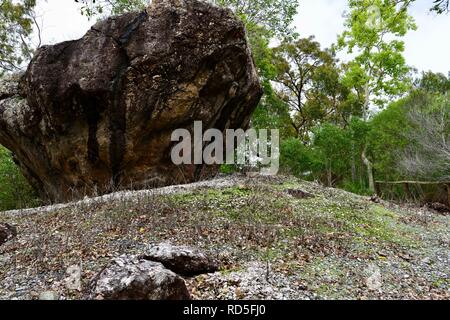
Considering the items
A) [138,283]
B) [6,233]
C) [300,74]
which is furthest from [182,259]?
[300,74]

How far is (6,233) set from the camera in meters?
6.62

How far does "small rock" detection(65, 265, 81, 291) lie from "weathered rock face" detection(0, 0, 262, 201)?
570 cm

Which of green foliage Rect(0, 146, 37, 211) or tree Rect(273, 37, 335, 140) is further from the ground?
tree Rect(273, 37, 335, 140)

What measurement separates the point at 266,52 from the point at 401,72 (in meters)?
8.35

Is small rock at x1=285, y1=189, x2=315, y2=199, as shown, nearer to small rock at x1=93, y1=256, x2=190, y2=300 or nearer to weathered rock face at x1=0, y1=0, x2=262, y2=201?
weathered rock face at x1=0, y1=0, x2=262, y2=201

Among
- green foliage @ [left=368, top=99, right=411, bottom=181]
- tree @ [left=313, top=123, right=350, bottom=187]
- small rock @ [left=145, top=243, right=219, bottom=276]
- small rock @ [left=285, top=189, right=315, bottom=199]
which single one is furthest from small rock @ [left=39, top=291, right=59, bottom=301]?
green foliage @ [left=368, top=99, right=411, bottom=181]

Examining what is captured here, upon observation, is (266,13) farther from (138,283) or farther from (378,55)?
(138,283)

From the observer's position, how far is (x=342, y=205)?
9.19 meters

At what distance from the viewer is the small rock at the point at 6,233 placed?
6.48 m

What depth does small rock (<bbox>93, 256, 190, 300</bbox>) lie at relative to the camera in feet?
12.8

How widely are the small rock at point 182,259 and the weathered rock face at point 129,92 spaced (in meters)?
5.77

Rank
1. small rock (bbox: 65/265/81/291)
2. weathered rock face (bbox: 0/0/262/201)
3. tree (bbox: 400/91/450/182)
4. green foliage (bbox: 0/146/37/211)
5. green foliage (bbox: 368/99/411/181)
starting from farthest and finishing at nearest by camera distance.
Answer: green foliage (bbox: 368/99/411/181), tree (bbox: 400/91/450/182), green foliage (bbox: 0/146/37/211), weathered rock face (bbox: 0/0/262/201), small rock (bbox: 65/265/81/291)
